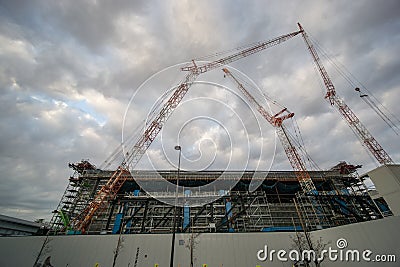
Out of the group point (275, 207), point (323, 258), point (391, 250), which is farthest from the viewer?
point (275, 207)

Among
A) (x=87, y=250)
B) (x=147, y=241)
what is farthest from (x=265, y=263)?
(x=87, y=250)

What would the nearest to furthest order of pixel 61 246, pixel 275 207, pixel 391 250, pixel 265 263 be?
pixel 391 250 < pixel 265 263 < pixel 61 246 < pixel 275 207

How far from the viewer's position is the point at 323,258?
1850 centimetres

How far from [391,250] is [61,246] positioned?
3182cm

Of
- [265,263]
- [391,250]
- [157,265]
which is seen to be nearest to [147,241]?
[157,265]

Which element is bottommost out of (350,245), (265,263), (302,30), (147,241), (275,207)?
(265,263)

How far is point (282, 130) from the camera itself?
123ft

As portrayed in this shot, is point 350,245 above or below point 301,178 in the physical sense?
below

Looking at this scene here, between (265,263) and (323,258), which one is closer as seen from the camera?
(323,258)

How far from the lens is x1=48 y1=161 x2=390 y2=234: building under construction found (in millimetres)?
31297

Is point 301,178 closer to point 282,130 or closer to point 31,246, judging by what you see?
point 282,130

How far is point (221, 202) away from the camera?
34500 millimetres

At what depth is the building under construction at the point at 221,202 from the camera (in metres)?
31.3

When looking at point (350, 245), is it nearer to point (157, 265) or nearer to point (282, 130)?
point (157, 265)
